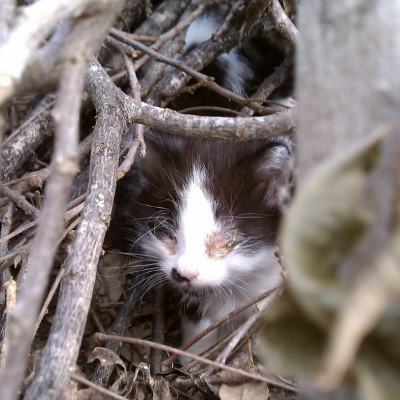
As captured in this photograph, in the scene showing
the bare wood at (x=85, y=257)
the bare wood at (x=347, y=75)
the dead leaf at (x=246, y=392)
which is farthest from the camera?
the dead leaf at (x=246, y=392)

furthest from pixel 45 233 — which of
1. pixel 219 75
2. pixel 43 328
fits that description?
pixel 219 75

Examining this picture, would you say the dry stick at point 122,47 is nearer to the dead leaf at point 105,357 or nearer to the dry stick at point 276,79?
the dry stick at point 276,79

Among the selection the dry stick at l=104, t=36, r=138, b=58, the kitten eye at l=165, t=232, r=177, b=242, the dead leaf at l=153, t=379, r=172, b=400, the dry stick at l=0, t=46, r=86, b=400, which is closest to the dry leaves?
the dry stick at l=0, t=46, r=86, b=400

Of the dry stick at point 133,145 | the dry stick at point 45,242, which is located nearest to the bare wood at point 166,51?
the dry stick at point 133,145

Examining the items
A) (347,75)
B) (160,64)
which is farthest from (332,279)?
(160,64)

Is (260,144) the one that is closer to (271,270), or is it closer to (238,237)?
(238,237)

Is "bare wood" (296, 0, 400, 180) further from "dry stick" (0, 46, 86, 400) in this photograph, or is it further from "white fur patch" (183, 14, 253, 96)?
"white fur patch" (183, 14, 253, 96)
